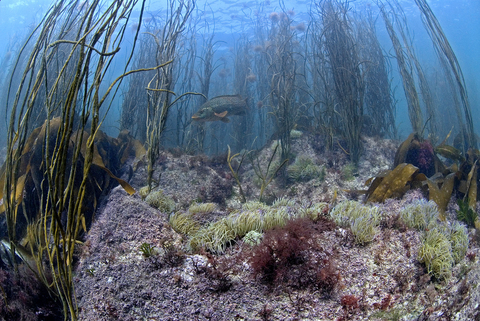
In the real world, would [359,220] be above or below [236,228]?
above

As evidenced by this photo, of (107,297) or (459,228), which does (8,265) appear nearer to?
(107,297)

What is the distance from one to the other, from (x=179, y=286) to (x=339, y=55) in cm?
758

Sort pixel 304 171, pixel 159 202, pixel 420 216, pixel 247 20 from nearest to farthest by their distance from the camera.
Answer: pixel 420 216 → pixel 159 202 → pixel 304 171 → pixel 247 20

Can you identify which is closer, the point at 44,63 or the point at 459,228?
the point at 44,63

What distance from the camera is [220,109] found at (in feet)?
22.4

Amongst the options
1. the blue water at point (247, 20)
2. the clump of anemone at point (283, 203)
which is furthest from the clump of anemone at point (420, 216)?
the blue water at point (247, 20)

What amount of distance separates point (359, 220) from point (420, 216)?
3.15 feet

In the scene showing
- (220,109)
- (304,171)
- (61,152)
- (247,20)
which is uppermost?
(247,20)

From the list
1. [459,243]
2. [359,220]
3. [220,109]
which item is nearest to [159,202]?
[359,220]

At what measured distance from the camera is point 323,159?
6711 mm

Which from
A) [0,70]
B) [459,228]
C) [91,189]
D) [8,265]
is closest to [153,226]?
[91,189]

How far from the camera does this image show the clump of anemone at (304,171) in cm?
605

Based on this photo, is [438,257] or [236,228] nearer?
[438,257]

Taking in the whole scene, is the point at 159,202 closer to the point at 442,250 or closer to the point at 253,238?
the point at 253,238
